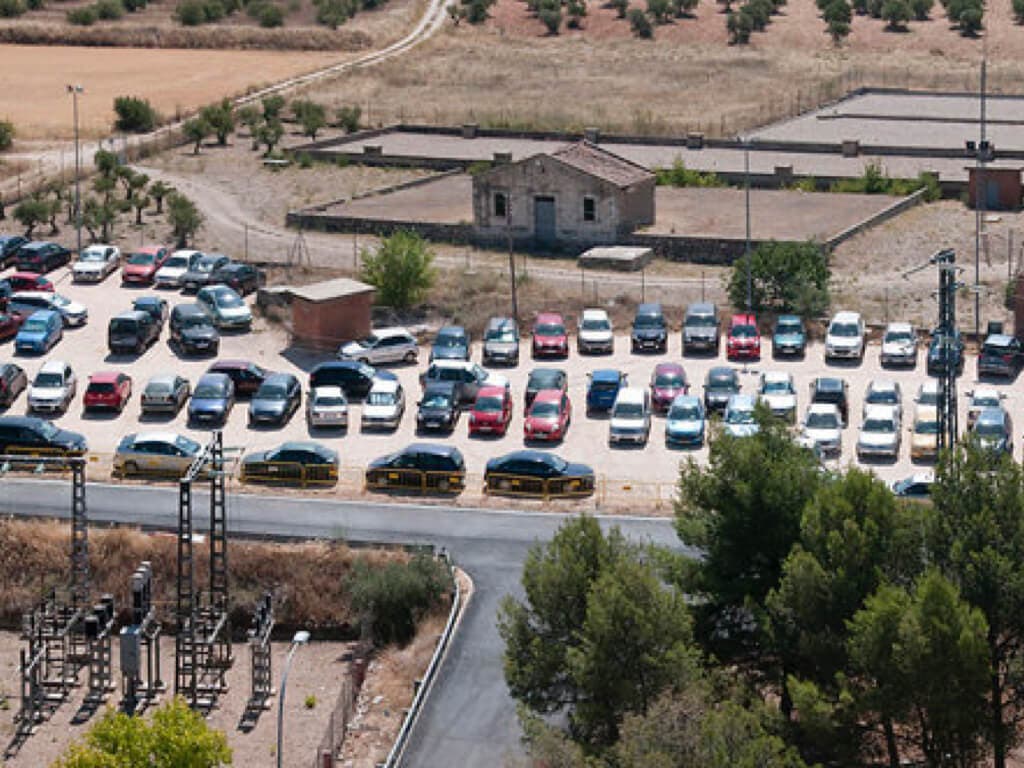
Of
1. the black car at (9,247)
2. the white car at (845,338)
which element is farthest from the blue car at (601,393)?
the black car at (9,247)

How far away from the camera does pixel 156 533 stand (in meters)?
60.0

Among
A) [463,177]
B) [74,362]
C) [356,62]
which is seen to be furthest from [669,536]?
[356,62]

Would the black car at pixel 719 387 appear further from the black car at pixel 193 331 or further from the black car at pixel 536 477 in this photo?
the black car at pixel 193 331

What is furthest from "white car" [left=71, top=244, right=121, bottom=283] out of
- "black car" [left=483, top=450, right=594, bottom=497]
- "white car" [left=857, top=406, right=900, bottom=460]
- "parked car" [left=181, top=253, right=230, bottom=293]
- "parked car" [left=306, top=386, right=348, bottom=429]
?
"white car" [left=857, top=406, right=900, bottom=460]

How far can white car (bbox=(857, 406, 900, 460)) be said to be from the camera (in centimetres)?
6444

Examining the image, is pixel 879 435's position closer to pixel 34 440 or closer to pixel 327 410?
pixel 327 410

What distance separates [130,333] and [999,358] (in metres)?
27.1

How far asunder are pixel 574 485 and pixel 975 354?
1759cm

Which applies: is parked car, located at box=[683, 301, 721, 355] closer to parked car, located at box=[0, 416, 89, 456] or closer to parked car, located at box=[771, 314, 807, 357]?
parked car, located at box=[771, 314, 807, 357]

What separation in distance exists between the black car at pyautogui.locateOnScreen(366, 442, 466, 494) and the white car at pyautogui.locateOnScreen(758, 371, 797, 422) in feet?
32.8

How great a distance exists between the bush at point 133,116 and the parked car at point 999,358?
186ft

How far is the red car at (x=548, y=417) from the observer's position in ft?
219

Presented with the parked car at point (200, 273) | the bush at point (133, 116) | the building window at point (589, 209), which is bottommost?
the parked car at point (200, 273)

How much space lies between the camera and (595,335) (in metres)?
75.2
